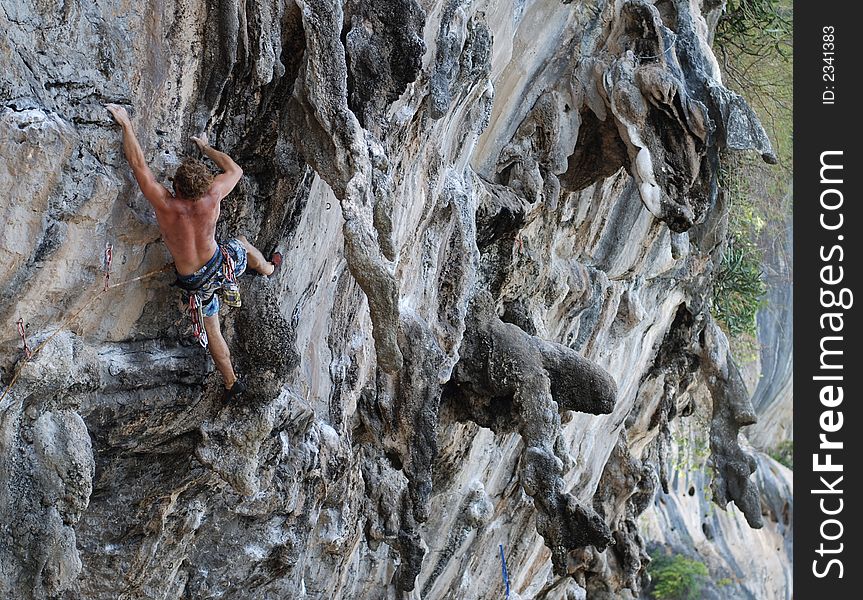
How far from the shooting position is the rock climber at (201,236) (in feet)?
13.3

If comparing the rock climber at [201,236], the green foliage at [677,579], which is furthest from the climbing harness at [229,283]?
the green foliage at [677,579]

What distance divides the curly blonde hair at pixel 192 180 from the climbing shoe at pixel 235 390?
3.74ft

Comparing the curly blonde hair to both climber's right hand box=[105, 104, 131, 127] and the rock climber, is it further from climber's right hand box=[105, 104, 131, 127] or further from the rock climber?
climber's right hand box=[105, 104, 131, 127]

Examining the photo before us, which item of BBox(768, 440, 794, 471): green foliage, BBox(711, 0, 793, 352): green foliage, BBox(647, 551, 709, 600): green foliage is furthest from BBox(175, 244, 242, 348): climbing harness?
BBox(768, 440, 794, 471): green foliage

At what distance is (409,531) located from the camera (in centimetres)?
664

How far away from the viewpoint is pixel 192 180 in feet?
13.2

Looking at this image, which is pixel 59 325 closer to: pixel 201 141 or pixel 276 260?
pixel 201 141

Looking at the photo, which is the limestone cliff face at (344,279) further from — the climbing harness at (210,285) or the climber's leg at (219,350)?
the climbing harness at (210,285)

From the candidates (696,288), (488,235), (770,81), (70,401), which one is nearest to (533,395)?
(488,235)

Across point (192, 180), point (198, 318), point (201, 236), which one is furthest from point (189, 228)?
point (198, 318)

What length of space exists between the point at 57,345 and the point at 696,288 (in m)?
8.20

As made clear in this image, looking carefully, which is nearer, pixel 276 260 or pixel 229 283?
pixel 229 283

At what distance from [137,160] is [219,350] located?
1026 mm

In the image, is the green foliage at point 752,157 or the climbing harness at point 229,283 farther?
the green foliage at point 752,157
